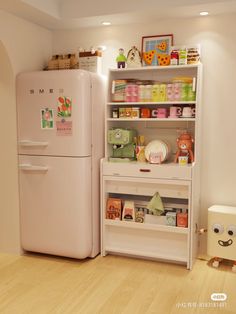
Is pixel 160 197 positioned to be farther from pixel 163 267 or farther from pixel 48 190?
pixel 48 190

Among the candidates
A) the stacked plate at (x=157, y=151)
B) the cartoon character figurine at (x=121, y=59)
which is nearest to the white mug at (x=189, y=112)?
the stacked plate at (x=157, y=151)

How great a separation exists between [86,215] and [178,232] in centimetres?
85

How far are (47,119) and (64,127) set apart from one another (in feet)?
0.61

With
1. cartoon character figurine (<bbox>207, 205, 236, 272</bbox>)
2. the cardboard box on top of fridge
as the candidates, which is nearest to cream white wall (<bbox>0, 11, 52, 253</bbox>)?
the cardboard box on top of fridge

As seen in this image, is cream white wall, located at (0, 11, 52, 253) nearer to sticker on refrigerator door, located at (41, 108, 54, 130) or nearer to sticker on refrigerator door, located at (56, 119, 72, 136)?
sticker on refrigerator door, located at (41, 108, 54, 130)

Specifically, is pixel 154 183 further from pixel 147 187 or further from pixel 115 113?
pixel 115 113

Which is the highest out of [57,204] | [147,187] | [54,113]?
[54,113]

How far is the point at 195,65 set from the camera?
10.5 ft

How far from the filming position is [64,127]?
3283mm

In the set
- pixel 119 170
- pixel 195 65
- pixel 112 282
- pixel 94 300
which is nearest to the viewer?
pixel 94 300

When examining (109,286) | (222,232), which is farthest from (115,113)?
(109,286)

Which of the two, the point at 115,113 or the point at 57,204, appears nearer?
the point at 57,204

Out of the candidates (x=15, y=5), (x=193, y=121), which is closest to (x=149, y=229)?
(x=193, y=121)

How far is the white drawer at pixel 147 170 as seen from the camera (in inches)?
125
